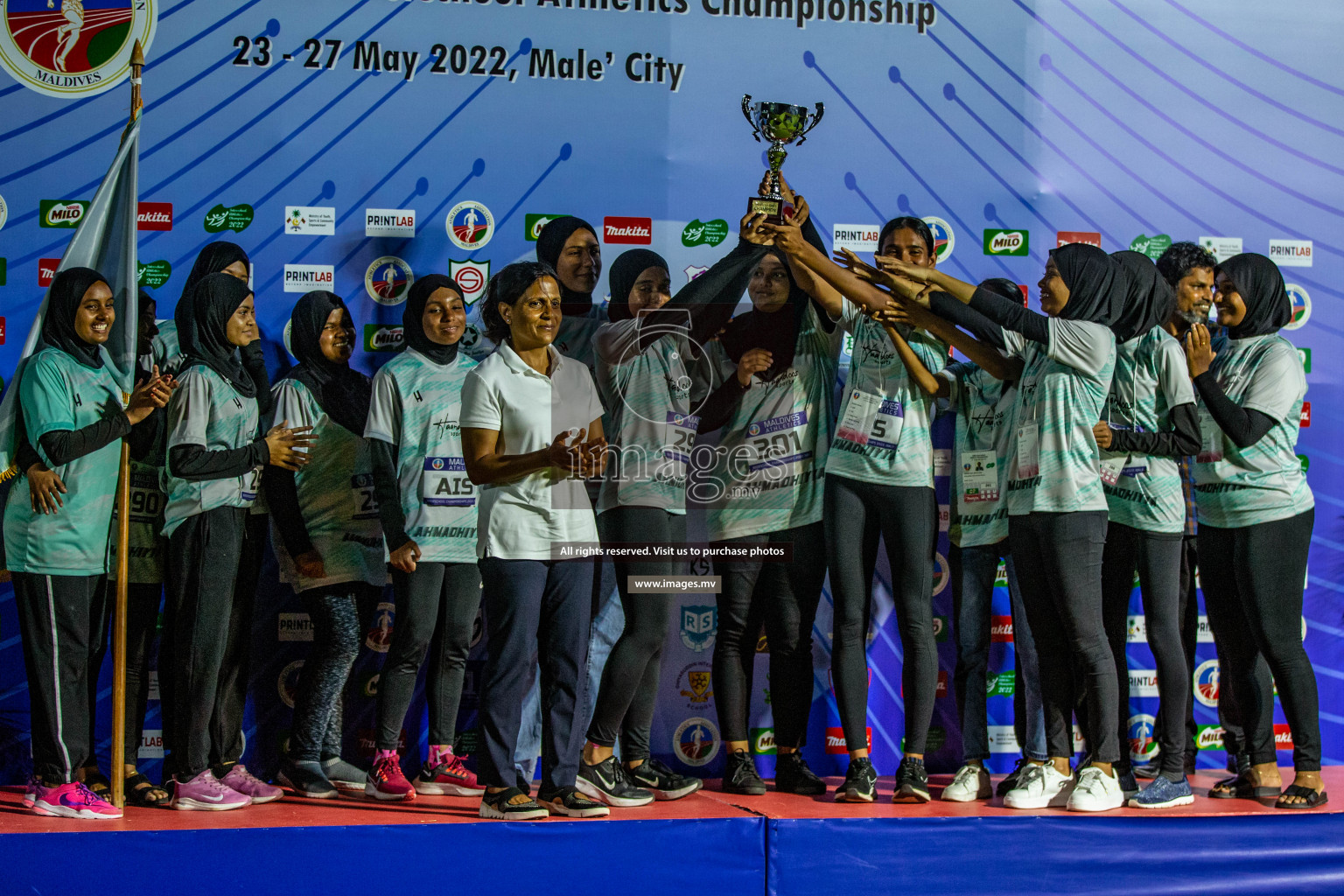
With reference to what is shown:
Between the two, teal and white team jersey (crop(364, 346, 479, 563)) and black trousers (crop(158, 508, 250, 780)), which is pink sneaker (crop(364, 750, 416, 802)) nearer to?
black trousers (crop(158, 508, 250, 780))

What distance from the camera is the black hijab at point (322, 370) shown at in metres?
3.72

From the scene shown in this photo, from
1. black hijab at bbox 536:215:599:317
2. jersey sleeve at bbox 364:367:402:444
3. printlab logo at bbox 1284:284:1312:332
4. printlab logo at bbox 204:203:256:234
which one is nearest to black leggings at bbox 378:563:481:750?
jersey sleeve at bbox 364:367:402:444

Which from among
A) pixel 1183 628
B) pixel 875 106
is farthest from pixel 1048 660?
pixel 875 106

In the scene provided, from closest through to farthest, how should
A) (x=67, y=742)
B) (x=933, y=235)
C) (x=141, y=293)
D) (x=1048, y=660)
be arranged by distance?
1. (x=67, y=742)
2. (x=1048, y=660)
3. (x=141, y=293)
4. (x=933, y=235)

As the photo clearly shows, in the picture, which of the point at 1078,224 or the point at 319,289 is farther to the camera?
the point at 1078,224

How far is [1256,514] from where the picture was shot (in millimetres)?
3580

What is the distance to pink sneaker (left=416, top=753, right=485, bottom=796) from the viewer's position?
137 inches

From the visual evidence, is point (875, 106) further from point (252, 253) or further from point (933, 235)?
point (252, 253)

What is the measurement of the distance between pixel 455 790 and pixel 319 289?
1685 millimetres

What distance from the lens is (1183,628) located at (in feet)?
13.1

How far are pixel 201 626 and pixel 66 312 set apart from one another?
0.97 m

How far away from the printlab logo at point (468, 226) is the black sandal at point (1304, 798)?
3045 millimetres

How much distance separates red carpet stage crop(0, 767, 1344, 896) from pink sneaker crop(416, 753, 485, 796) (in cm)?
10

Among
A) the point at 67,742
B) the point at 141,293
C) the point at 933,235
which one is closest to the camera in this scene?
the point at 67,742
